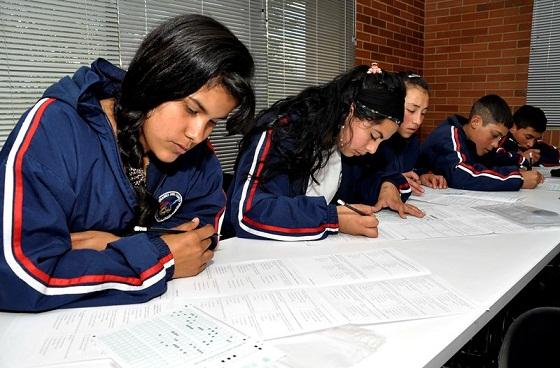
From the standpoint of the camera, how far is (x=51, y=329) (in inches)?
29.2

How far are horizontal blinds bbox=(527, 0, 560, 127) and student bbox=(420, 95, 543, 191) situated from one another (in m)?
1.71

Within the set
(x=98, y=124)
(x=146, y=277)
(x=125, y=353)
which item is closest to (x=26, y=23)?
(x=98, y=124)

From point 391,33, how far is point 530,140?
1.53 m

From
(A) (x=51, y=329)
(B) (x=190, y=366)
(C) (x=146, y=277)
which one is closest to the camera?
(B) (x=190, y=366)

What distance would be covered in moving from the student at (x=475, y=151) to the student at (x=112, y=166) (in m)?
1.59

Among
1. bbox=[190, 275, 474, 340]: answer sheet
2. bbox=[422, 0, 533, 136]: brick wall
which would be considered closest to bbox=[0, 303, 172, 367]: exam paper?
bbox=[190, 275, 474, 340]: answer sheet

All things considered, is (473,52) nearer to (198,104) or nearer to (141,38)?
(141,38)

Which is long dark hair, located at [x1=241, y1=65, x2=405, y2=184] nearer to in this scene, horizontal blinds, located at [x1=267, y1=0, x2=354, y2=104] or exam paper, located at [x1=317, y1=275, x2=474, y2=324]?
exam paper, located at [x1=317, y1=275, x2=474, y2=324]

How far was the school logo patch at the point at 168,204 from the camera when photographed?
3.81 feet

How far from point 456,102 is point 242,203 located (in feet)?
12.0

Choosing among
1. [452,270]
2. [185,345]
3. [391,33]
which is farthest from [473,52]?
[185,345]

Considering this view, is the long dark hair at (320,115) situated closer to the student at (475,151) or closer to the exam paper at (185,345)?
the exam paper at (185,345)

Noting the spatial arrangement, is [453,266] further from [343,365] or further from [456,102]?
[456,102]

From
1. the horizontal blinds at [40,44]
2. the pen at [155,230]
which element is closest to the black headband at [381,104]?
the pen at [155,230]
